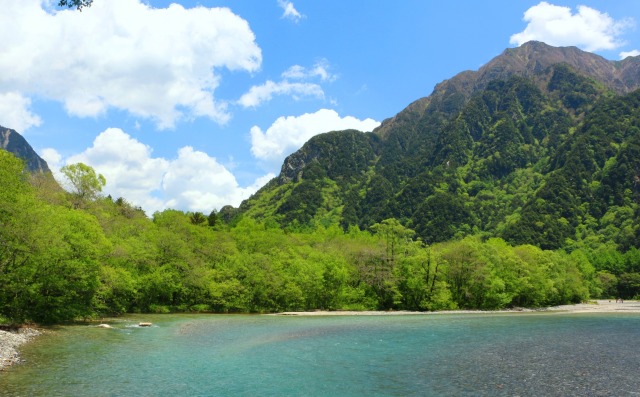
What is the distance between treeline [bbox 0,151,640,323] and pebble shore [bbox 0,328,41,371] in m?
3.59

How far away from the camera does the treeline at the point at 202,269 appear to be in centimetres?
3850

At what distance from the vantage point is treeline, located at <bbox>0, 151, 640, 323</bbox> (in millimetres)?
38500

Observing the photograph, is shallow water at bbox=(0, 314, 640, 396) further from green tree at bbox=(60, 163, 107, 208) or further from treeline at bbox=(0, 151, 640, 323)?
green tree at bbox=(60, 163, 107, 208)

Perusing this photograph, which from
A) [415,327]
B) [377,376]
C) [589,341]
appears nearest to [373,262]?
[415,327]

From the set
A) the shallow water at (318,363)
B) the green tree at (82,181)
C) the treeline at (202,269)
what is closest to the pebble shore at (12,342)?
the shallow water at (318,363)

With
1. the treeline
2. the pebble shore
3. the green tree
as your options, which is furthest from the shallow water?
the green tree

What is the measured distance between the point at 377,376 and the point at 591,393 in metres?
11.0

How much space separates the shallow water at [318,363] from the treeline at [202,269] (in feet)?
18.3

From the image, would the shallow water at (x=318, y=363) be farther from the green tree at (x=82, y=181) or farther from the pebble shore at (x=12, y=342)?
the green tree at (x=82, y=181)

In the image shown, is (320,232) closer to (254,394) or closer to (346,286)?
(346,286)

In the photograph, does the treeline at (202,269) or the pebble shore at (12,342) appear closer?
the pebble shore at (12,342)

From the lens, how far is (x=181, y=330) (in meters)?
46.0

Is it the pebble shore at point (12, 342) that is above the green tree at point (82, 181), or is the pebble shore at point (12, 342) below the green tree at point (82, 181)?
below

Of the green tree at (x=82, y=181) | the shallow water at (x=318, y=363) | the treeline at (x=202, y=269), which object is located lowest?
the shallow water at (x=318, y=363)
